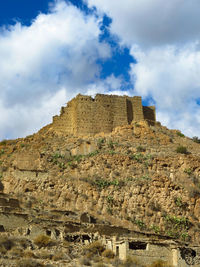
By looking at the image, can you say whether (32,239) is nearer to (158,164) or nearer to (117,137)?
Answer: (158,164)

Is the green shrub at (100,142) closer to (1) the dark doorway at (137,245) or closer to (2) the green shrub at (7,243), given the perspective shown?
(1) the dark doorway at (137,245)

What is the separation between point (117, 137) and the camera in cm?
5028

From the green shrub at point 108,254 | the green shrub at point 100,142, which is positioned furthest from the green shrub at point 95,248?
the green shrub at point 100,142

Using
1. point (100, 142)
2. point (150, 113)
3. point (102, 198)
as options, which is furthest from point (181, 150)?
point (102, 198)

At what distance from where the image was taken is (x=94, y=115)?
51281 millimetres

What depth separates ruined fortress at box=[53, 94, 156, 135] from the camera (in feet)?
167

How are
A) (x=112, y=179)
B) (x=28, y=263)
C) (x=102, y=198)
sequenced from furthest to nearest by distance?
(x=112, y=179) < (x=102, y=198) < (x=28, y=263)

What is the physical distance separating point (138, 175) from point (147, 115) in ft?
42.5

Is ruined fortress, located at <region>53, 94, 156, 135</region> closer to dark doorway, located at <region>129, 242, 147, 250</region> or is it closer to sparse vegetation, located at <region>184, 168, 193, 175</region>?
sparse vegetation, located at <region>184, 168, 193, 175</region>

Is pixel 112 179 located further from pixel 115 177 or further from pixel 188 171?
pixel 188 171

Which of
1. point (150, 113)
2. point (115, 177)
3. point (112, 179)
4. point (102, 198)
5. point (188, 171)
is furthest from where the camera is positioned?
point (150, 113)

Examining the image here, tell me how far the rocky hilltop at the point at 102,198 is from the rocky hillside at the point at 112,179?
8 cm

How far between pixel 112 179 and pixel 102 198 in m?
2.91

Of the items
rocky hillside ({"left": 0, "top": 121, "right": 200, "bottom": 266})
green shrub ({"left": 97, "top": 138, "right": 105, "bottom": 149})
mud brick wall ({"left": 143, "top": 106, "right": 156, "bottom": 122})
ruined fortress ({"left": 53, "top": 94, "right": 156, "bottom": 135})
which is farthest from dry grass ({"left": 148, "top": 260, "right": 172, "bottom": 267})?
mud brick wall ({"left": 143, "top": 106, "right": 156, "bottom": 122})
